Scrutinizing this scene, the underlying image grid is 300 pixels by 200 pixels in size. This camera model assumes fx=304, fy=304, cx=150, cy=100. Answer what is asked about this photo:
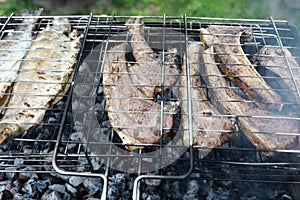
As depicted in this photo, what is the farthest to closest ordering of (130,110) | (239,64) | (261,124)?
(239,64) → (130,110) → (261,124)

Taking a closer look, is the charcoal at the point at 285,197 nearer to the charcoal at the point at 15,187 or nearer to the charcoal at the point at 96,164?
the charcoal at the point at 96,164

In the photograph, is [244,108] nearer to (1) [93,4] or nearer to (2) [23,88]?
(2) [23,88]

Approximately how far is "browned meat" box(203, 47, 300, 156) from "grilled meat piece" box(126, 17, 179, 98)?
34cm

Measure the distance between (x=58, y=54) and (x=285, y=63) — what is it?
1.93 meters

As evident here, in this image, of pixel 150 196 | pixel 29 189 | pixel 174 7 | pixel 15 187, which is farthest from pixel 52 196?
pixel 174 7

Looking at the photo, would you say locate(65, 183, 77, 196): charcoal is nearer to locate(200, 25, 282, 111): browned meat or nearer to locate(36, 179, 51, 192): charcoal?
locate(36, 179, 51, 192): charcoal

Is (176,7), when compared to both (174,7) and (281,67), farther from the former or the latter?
(281,67)

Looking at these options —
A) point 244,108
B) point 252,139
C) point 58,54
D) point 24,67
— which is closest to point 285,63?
point 244,108

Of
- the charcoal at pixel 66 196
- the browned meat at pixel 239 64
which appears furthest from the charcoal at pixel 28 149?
the browned meat at pixel 239 64

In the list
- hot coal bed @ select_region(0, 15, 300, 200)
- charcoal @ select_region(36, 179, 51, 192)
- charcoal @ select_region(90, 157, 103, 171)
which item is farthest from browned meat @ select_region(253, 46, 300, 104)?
charcoal @ select_region(36, 179, 51, 192)

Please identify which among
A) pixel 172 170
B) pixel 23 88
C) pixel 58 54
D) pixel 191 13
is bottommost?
pixel 172 170

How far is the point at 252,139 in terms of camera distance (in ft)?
6.53

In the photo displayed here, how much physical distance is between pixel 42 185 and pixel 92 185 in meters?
0.35

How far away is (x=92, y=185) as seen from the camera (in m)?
2.16
